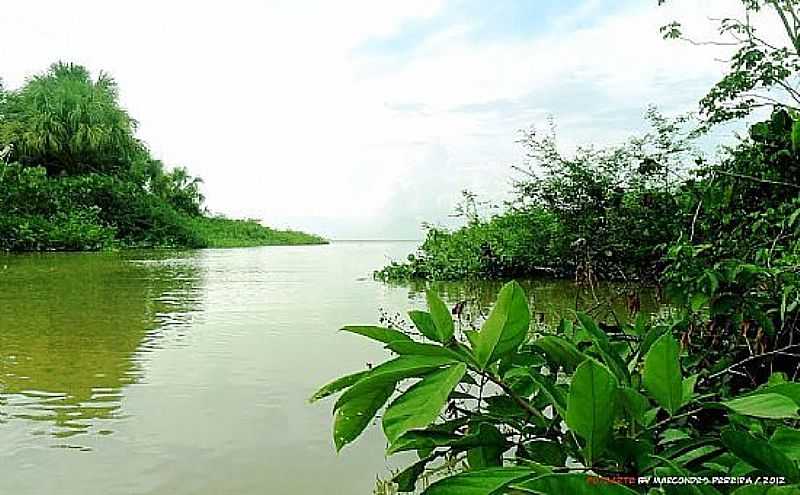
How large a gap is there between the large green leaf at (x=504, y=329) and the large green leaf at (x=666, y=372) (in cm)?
8

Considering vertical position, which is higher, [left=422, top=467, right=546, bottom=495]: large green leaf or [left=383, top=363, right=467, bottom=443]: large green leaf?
[left=383, top=363, right=467, bottom=443]: large green leaf

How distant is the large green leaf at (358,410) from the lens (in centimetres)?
46

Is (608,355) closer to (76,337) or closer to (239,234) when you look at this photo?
(76,337)

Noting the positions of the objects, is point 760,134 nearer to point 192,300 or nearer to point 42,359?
point 42,359

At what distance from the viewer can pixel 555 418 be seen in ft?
1.71

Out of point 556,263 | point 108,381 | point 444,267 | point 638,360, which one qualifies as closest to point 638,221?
point 556,263

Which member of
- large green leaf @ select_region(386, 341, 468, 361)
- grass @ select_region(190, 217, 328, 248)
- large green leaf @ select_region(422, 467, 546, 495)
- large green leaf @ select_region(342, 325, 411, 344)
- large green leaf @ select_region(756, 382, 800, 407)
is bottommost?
large green leaf @ select_region(422, 467, 546, 495)

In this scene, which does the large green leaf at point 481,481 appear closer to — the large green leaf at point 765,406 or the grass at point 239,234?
the large green leaf at point 765,406

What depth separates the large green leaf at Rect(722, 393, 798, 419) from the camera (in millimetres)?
410

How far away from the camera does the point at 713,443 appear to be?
52 centimetres

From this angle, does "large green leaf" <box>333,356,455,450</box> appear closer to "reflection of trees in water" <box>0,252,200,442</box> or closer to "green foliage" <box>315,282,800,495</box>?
"green foliage" <box>315,282,800,495</box>

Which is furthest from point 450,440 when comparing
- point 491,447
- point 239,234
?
point 239,234

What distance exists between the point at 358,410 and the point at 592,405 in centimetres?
15

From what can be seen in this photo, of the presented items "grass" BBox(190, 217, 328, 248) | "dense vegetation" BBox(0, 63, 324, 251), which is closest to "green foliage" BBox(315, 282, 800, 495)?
"dense vegetation" BBox(0, 63, 324, 251)
